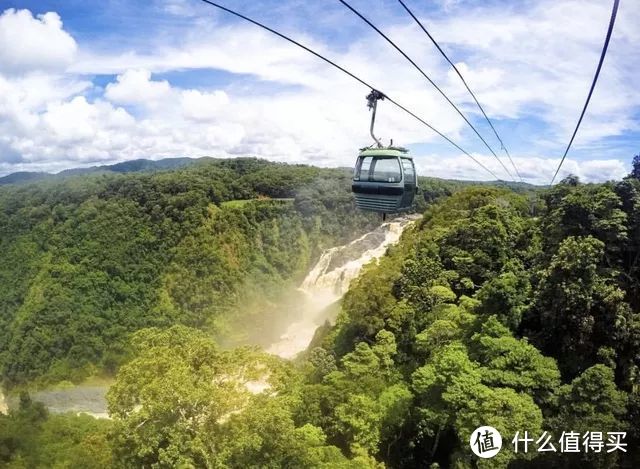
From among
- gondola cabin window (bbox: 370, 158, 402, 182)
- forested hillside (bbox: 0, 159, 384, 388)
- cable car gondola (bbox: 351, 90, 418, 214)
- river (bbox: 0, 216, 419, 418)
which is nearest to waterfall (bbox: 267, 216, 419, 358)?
river (bbox: 0, 216, 419, 418)

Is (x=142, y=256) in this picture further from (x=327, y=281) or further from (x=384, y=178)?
(x=384, y=178)

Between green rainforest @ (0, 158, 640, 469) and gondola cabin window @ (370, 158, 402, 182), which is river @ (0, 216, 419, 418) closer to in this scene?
green rainforest @ (0, 158, 640, 469)

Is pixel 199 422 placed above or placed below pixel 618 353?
below

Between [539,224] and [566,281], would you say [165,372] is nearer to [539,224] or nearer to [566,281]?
[566,281]

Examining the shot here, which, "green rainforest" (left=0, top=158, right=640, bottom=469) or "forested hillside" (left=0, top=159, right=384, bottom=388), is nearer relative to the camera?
"green rainforest" (left=0, top=158, right=640, bottom=469)

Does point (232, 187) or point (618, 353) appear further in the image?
point (232, 187)

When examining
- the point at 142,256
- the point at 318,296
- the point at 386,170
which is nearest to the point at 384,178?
the point at 386,170

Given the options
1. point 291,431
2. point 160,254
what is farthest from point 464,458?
point 160,254
